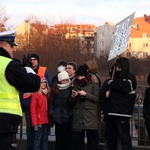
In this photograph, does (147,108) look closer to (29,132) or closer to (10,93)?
(29,132)

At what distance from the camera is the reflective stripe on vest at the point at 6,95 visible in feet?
15.2

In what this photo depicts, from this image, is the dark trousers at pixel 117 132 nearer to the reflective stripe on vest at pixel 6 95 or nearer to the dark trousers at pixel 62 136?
the dark trousers at pixel 62 136

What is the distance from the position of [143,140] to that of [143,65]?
2629 inches

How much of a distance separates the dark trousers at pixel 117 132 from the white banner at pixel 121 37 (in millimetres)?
1153

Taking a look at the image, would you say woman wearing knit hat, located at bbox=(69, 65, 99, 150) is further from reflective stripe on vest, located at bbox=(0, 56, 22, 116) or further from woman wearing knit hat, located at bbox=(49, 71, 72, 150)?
reflective stripe on vest, located at bbox=(0, 56, 22, 116)

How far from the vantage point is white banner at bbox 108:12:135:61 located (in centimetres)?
832

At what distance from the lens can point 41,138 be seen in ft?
28.9

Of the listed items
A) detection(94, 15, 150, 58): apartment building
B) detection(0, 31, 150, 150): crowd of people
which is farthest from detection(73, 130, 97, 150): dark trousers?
detection(94, 15, 150, 58): apartment building

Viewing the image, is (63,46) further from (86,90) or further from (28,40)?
(86,90)

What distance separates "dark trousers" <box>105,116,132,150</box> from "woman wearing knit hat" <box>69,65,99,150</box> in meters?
0.28

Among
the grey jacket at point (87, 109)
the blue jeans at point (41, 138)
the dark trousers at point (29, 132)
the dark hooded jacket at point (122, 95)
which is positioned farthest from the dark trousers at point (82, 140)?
the dark trousers at point (29, 132)

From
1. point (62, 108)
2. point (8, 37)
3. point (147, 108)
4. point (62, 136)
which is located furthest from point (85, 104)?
point (8, 37)

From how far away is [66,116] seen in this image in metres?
8.56

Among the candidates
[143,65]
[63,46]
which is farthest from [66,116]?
[143,65]
